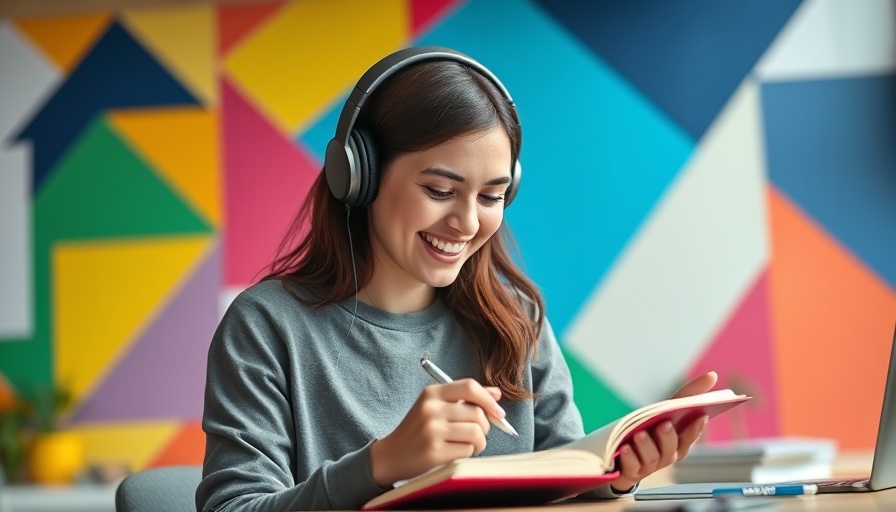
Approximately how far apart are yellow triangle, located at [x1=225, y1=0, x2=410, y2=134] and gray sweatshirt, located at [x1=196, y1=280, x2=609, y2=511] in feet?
7.97

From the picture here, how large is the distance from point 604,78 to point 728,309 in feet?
3.06

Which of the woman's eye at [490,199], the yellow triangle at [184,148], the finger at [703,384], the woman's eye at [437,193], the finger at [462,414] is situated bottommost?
the finger at [462,414]

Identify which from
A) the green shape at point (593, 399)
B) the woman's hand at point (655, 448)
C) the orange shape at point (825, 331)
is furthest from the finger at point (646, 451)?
the orange shape at point (825, 331)

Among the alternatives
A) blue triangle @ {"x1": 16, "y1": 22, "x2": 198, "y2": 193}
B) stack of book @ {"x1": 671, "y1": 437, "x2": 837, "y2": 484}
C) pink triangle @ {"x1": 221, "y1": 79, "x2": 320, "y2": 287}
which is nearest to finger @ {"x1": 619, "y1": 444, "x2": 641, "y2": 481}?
stack of book @ {"x1": 671, "y1": 437, "x2": 837, "y2": 484}

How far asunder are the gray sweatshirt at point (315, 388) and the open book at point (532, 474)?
203mm

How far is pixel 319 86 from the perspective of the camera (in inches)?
151

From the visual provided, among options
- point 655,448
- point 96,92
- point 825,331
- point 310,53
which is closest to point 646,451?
point 655,448

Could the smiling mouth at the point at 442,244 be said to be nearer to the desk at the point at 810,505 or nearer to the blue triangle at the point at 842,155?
the desk at the point at 810,505

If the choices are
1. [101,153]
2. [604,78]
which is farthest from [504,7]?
[101,153]

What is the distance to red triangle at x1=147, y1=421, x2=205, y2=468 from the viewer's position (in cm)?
372

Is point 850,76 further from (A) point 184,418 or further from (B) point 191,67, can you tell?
(A) point 184,418

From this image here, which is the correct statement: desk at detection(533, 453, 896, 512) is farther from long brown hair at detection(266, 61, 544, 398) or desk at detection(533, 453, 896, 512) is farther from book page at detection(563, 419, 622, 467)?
long brown hair at detection(266, 61, 544, 398)

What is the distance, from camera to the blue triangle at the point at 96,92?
154 inches

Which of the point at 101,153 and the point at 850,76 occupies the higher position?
the point at 850,76
